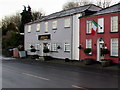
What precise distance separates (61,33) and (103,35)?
8.90 metres

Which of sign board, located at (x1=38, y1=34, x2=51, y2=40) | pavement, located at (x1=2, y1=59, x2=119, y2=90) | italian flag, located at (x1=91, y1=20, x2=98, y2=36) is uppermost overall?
italian flag, located at (x1=91, y1=20, x2=98, y2=36)

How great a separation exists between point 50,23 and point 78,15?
7.65m

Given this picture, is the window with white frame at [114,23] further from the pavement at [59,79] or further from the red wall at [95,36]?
the pavement at [59,79]

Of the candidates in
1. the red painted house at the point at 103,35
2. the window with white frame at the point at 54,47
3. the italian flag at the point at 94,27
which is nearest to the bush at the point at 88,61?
the red painted house at the point at 103,35

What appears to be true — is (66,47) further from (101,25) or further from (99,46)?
(101,25)

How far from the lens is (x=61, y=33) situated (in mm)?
34969

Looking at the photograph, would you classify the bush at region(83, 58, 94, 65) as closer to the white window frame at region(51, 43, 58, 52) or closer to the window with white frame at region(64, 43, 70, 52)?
the window with white frame at region(64, 43, 70, 52)

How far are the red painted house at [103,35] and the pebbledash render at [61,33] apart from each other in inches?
52.9

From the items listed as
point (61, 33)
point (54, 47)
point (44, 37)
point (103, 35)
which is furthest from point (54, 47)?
point (103, 35)

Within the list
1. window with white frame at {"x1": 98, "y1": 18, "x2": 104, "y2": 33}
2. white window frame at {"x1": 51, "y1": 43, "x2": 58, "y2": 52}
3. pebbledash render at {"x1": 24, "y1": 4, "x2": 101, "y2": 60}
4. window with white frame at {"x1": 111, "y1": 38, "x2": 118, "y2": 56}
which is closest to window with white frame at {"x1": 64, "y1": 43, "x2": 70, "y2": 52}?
pebbledash render at {"x1": 24, "y1": 4, "x2": 101, "y2": 60}

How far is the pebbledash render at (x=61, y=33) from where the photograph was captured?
31969 mm

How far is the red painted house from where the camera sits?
25.8m

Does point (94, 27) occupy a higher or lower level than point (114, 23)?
lower

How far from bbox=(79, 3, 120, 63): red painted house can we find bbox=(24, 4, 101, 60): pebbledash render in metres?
1.34
